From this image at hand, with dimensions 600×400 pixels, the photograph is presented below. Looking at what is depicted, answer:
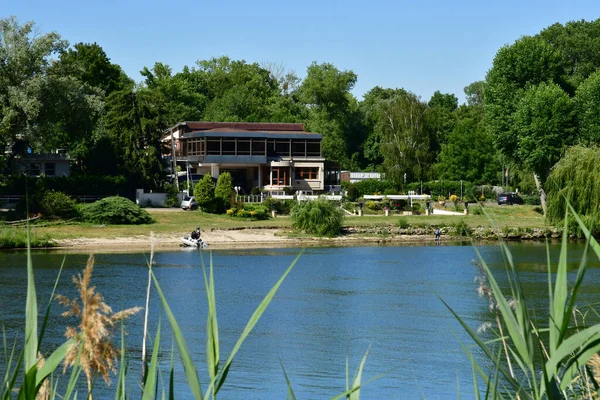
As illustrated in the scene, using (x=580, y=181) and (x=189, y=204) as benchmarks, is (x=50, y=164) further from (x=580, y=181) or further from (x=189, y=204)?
(x=580, y=181)

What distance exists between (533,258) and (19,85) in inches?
1151

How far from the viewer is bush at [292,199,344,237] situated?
2057 inches

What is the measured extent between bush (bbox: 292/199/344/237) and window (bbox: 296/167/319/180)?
810 inches

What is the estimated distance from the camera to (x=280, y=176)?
7262 centimetres

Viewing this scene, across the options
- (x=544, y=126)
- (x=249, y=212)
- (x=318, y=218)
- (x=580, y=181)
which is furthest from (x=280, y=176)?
→ (x=580, y=181)

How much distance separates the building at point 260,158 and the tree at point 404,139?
9607 mm

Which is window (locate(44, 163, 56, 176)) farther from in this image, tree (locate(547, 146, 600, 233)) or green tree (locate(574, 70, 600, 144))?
green tree (locate(574, 70, 600, 144))

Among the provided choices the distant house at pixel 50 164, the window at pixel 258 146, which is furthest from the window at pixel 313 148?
the distant house at pixel 50 164

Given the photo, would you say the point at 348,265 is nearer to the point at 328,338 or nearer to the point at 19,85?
the point at 328,338

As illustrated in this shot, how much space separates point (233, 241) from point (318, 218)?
527 cm

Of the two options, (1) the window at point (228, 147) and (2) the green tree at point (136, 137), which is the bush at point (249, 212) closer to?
(2) the green tree at point (136, 137)

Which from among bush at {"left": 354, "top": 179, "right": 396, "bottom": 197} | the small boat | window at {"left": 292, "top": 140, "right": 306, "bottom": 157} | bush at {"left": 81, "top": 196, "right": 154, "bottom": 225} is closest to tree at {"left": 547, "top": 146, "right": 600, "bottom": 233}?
the small boat

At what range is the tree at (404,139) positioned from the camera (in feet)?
276

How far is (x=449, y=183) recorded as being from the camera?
7431cm
